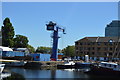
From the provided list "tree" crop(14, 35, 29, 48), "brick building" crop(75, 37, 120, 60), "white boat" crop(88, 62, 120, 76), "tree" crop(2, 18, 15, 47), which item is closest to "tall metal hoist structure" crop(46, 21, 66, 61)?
"tree" crop(2, 18, 15, 47)

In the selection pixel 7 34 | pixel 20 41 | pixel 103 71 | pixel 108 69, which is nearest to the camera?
pixel 108 69

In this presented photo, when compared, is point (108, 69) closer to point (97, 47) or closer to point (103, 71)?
point (103, 71)

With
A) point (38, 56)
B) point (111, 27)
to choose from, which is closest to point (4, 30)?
point (38, 56)

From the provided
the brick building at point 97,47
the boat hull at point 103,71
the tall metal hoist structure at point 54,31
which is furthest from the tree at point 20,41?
the boat hull at point 103,71

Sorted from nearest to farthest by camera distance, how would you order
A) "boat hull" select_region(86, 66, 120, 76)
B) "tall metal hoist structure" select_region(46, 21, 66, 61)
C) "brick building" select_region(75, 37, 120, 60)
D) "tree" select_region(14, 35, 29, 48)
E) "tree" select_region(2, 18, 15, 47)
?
"boat hull" select_region(86, 66, 120, 76), "tall metal hoist structure" select_region(46, 21, 66, 61), "tree" select_region(2, 18, 15, 47), "brick building" select_region(75, 37, 120, 60), "tree" select_region(14, 35, 29, 48)

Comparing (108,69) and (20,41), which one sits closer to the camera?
(108,69)

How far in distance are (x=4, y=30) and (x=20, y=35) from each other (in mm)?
16351

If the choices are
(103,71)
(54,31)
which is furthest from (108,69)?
(54,31)

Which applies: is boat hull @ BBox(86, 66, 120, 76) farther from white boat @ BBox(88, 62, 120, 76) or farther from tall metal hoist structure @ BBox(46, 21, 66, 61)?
tall metal hoist structure @ BBox(46, 21, 66, 61)

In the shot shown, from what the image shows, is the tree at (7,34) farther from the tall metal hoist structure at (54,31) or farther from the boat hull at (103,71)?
the boat hull at (103,71)

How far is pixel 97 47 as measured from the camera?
10156 cm

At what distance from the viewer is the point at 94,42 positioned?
334 ft

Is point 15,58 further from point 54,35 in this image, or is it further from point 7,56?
point 54,35

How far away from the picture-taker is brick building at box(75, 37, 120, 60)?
99.9 meters
